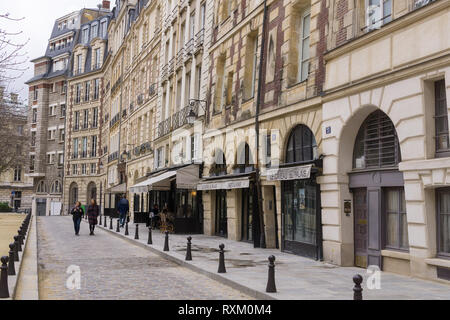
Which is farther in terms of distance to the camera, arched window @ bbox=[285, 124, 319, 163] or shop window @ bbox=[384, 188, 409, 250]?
arched window @ bbox=[285, 124, 319, 163]

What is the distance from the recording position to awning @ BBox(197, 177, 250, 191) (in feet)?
52.3

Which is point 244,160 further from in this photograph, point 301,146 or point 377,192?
point 377,192

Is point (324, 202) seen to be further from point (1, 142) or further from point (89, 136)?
point (89, 136)

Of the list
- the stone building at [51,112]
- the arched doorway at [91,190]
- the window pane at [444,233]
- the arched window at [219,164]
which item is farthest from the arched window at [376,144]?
the stone building at [51,112]

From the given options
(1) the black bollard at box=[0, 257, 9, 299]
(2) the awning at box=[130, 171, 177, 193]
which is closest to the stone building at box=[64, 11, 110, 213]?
(2) the awning at box=[130, 171, 177, 193]

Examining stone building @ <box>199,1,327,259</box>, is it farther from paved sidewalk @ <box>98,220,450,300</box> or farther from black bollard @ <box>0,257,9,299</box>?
black bollard @ <box>0,257,9,299</box>

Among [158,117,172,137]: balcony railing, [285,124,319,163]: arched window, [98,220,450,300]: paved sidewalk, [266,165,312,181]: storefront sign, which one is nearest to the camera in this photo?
[98,220,450,300]: paved sidewalk

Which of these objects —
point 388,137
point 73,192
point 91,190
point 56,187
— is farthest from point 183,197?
point 56,187

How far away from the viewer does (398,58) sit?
1007 centimetres

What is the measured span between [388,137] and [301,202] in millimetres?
3723

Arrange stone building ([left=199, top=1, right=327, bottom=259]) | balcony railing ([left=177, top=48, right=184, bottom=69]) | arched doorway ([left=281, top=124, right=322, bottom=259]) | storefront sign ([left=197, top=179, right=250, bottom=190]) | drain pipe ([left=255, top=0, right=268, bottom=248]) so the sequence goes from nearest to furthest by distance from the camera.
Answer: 1. arched doorway ([left=281, top=124, right=322, bottom=259])
2. stone building ([left=199, top=1, right=327, bottom=259])
3. drain pipe ([left=255, top=0, right=268, bottom=248])
4. storefront sign ([left=197, top=179, right=250, bottom=190])
5. balcony railing ([left=177, top=48, right=184, bottom=69])

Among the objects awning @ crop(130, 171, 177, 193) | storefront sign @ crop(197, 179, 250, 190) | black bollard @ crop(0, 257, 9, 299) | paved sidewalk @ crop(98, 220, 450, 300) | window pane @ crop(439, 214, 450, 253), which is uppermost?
awning @ crop(130, 171, 177, 193)

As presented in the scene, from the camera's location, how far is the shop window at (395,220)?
10.2m

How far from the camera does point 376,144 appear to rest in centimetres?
1116
